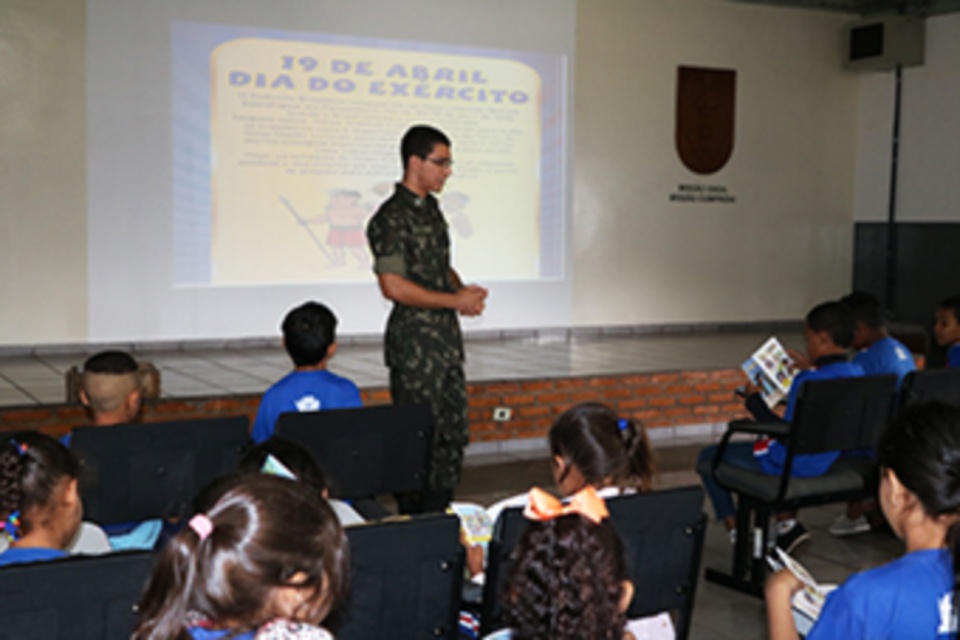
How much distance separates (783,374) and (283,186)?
16.8 feet

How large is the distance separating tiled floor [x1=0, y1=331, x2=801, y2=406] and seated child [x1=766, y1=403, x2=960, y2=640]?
4.24 meters

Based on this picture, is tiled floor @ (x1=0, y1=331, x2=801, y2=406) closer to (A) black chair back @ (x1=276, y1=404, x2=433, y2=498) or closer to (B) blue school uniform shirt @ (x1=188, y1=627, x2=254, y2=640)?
(A) black chair back @ (x1=276, y1=404, x2=433, y2=498)

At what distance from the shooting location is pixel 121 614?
64.3 inches

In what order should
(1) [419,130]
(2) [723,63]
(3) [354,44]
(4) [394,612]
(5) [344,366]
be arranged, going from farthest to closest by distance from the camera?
(2) [723,63], (3) [354,44], (5) [344,366], (1) [419,130], (4) [394,612]

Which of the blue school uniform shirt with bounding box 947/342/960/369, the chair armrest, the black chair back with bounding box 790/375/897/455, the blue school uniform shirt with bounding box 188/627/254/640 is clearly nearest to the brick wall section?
the blue school uniform shirt with bounding box 947/342/960/369

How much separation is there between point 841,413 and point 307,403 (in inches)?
69.7

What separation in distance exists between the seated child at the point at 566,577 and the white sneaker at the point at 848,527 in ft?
10.1

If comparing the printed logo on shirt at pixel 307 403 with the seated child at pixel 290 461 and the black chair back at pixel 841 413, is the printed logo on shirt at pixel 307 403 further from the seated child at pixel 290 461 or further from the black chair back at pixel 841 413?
the black chair back at pixel 841 413

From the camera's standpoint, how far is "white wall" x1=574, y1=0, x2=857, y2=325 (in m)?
9.31

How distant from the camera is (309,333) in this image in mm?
3049

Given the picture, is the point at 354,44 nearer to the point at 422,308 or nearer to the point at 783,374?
the point at 422,308

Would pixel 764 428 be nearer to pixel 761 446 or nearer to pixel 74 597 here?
pixel 761 446

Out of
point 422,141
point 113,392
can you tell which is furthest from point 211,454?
point 422,141

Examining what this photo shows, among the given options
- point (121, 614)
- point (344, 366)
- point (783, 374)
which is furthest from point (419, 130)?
point (344, 366)
